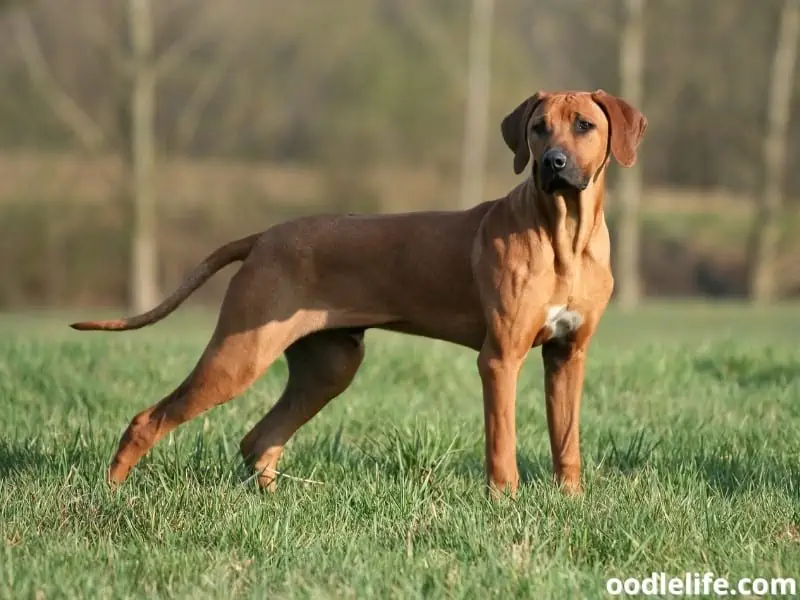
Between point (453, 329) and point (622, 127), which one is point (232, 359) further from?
point (622, 127)

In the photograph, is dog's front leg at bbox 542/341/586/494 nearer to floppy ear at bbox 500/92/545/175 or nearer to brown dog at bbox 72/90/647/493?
brown dog at bbox 72/90/647/493

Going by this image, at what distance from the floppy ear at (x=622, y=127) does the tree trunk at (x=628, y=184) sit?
23.0 meters

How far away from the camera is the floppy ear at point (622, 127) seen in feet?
16.8

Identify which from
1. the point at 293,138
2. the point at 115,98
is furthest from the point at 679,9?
the point at 115,98

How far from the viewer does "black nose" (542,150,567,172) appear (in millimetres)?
4879

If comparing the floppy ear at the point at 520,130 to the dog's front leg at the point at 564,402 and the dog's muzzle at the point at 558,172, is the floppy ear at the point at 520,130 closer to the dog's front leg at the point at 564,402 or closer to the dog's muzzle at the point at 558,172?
the dog's muzzle at the point at 558,172

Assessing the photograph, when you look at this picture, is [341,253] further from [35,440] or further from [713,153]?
[713,153]

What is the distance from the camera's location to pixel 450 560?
3.97m

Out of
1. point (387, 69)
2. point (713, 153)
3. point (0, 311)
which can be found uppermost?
point (387, 69)

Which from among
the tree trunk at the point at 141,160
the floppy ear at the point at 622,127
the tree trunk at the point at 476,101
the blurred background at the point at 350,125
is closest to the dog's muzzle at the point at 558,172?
the floppy ear at the point at 622,127

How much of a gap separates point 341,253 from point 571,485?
1.43 metres

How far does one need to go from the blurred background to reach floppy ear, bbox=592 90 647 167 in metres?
22.3

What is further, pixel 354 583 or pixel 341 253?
pixel 341 253

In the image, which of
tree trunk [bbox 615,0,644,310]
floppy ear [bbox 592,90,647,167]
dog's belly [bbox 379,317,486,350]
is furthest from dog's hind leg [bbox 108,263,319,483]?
tree trunk [bbox 615,0,644,310]
